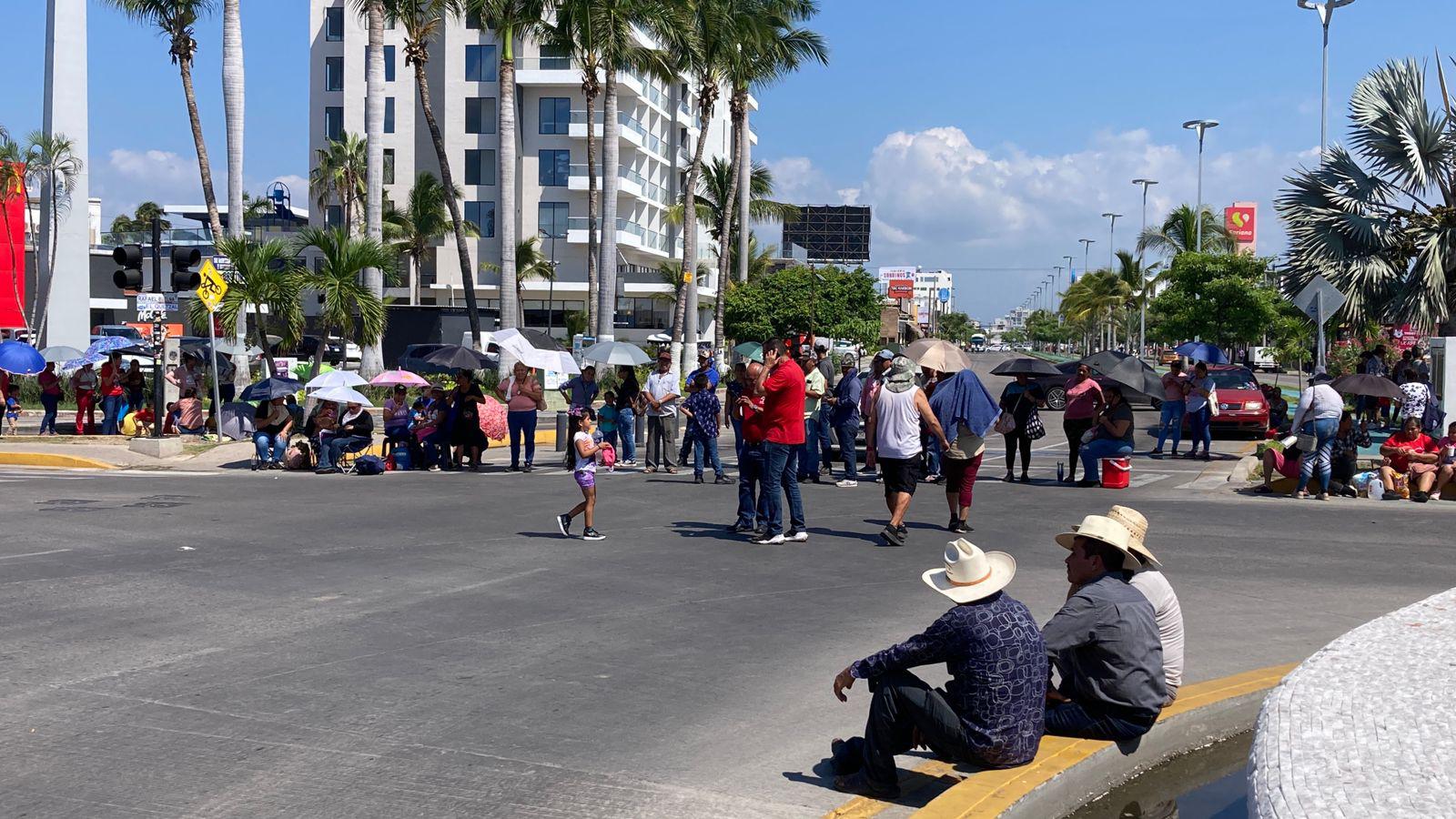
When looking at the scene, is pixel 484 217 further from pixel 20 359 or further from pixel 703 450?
pixel 703 450

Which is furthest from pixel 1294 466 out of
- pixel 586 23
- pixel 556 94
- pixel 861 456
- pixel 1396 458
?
pixel 556 94

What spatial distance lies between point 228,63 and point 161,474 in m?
18.2

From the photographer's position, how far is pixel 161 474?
66.0 ft

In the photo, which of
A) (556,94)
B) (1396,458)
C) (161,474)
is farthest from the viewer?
(556,94)

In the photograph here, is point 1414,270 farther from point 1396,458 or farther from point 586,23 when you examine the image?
point 586,23

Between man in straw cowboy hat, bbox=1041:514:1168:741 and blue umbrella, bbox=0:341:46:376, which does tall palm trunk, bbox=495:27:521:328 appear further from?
man in straw cowboy hat, bbox=1041:514:1168:741

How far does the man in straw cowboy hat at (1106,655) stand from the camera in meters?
6.04

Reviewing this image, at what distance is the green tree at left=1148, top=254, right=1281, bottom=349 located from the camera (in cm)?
Result: 4259

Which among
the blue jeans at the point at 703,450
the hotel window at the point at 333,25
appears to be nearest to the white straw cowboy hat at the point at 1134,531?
the blue jeans at the point at 703,450

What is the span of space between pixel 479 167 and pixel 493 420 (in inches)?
1771

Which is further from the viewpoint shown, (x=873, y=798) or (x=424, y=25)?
(x=424, y=25)

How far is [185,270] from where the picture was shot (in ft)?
72.6

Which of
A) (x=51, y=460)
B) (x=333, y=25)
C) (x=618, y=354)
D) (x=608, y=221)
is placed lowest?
(x=51, y=460)

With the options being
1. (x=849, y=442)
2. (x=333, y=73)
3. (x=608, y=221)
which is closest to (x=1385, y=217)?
(x=849, y=442)
